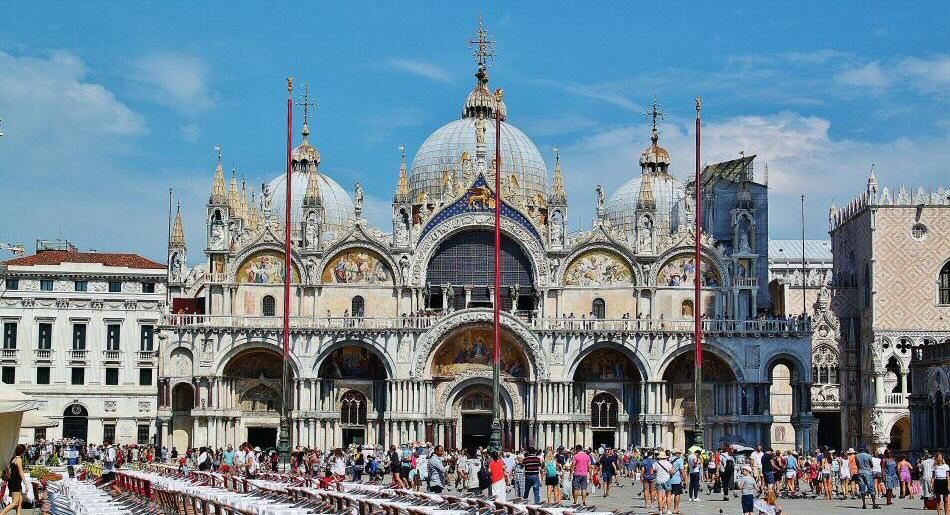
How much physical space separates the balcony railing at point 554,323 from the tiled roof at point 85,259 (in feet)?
84.4

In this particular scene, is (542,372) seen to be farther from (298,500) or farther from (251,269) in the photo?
(298,500)

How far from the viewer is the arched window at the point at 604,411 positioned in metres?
76.4

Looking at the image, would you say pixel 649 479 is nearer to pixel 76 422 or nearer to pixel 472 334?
pixel 472 334

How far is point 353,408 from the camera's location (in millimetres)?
76000

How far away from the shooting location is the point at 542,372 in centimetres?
7400

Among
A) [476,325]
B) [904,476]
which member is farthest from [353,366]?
[904,476]

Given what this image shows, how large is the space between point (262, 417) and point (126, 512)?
44111 mm

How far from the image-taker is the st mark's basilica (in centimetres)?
7406

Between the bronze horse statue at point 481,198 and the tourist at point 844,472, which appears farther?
the bronze horse statue at point 481,198

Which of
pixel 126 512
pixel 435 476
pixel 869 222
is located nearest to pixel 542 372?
pixel 869 222

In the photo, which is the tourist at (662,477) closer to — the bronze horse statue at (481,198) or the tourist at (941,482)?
the tourist at (941,482)

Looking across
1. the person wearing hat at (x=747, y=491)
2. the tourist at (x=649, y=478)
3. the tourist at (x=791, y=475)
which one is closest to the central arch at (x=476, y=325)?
the tourist at (x=791, y=475)

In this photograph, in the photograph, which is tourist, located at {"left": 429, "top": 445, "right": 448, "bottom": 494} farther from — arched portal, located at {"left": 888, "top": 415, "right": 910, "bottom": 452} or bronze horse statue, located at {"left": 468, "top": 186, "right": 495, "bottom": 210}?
arched portal, located at {"left": 888, "top": 415, "right": 910, "bottom": 452}

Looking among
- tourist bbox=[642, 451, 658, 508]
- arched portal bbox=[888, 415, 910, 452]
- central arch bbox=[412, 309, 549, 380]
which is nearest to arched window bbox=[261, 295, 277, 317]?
central arch bbox=[412, 309, 549, 380]
